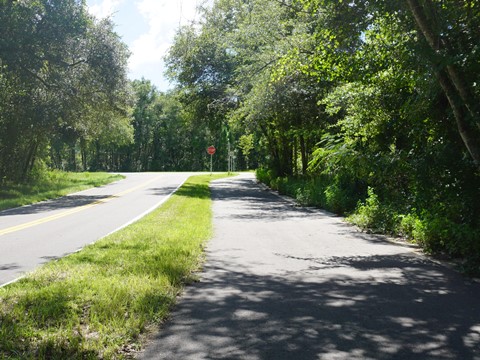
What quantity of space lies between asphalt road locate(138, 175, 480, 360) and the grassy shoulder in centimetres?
30

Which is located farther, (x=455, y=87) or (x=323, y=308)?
(x=455, y=87)

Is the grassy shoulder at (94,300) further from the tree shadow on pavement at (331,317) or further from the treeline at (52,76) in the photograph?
the treeline at (52,76)

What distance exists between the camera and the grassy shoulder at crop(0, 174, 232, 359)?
3.93 m

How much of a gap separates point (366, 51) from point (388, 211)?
4.14 m

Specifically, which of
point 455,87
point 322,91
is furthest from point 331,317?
point 322,91

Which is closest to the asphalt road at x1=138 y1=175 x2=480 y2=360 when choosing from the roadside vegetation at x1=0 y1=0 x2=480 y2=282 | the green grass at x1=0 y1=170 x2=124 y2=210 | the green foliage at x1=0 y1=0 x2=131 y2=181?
the roadside vegetation at x1=0 y1=0 x2=480 y2=282

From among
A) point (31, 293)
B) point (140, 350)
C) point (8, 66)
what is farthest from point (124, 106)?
point (140, 350)

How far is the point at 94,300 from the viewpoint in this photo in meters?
5.10

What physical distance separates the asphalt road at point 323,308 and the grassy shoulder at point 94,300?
300 millimetres

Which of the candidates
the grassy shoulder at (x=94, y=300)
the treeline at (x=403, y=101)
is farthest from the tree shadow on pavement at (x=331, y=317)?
the treeline at (x=403, y=101)

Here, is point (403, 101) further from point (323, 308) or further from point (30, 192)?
point (30, 192)

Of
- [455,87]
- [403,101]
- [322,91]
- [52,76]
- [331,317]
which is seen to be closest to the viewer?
[331,317]

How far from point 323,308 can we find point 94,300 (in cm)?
257

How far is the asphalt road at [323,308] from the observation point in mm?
4012
